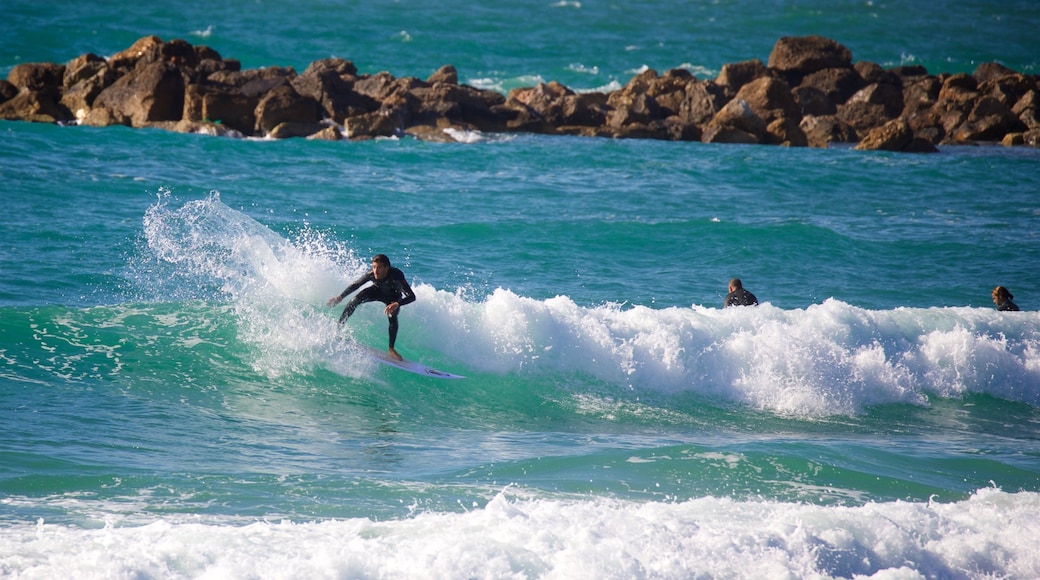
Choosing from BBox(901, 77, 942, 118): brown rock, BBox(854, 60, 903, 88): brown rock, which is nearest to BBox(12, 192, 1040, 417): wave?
BBox(901, 77, 942, 118): brown rock

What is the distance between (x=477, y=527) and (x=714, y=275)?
10920 mm

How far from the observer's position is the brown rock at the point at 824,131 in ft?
96.2

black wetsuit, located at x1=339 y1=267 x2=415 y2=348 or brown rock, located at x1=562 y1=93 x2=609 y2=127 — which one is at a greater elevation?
brown rock, located at x1=562 y1=93 x2=609 y2=127

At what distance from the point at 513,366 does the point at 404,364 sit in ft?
4.33

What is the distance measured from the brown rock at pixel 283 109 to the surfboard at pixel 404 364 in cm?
1608

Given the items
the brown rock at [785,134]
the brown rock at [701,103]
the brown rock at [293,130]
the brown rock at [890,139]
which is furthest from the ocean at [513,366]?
the brown rock at [701,103]

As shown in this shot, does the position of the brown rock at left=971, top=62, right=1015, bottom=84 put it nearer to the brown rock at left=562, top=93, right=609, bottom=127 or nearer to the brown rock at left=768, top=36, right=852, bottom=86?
the brown rock at left=768, top=36, right=852, bottom=86

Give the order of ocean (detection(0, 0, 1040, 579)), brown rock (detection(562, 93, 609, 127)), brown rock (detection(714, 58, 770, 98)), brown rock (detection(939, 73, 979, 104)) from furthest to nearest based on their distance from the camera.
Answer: brown rock (detection(714, 58, 770, 98)) < brown rock (detection(939, 73, 979, 104)) < brown rock (detection(562, 93, 609, 127)) < ocean (detection(0, 0, 1040, 579))

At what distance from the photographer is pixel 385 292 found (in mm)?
11164

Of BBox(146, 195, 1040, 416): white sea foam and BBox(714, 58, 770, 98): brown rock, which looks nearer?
BBox(146, 195, 1040, 416): white sea foam

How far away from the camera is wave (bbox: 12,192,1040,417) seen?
11289mm

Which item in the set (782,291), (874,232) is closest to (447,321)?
(782,291)

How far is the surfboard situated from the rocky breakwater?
51.4 feet

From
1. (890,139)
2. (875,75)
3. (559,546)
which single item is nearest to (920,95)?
(875,75)
